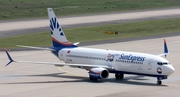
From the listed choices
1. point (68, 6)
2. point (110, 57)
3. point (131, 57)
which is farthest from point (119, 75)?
point (68, 6)

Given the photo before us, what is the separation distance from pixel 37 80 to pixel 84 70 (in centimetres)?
934

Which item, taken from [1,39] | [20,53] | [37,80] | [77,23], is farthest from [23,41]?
[37,80]

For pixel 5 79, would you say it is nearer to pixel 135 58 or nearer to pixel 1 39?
pixel 135 58

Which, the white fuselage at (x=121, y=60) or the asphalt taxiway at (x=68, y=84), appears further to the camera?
the white fuselage at (x=121, y=60)

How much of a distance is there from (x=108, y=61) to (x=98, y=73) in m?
2.88

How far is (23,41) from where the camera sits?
10388cm

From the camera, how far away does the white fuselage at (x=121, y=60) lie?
60.8 meters

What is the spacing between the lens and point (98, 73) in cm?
6262

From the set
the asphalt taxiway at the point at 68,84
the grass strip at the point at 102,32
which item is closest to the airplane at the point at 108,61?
the asphalt taxiway at the point at 68,84

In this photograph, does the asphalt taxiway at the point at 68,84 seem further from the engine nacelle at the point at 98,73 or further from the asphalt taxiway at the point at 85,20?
the asphalt taxiway at the point at 85,20

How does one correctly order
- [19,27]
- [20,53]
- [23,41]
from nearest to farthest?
1. [20,53]
2. [23,41]
3. [19,27]

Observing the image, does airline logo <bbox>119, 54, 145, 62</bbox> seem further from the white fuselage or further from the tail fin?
the tail fin

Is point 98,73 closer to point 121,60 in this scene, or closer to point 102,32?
point 121,60

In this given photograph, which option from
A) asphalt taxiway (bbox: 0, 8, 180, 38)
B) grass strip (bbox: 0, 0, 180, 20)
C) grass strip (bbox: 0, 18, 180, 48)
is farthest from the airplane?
grass strip (bbox: 0, 0, 180, 20)
